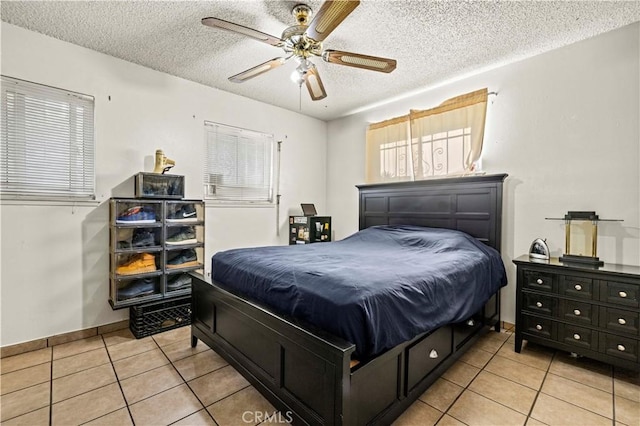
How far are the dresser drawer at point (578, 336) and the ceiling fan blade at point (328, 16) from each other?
110 inches

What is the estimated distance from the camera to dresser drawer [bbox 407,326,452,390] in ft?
5.65

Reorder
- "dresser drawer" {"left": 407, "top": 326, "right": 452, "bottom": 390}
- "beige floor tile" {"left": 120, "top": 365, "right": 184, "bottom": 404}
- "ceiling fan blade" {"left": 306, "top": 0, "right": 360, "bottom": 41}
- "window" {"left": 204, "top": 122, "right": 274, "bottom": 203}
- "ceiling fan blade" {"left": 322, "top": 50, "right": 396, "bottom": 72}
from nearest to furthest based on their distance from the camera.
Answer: "ceiling fan blade" {"left": 306, "top": 0, "right": 360, "bottom": 41}, "dresser drawer" {"left": 407, "top": 326, "right": 452, "bottom": 390}, "beige floor tile" {"left": 120, "top": 365, "right": 184, "bottom": 404}, "ceiling fan blade" {"left": 322, "top": 50, "right": 396, "bottom": 72}, "window" {"left": 204, "top": 122, "right": 274, "bottom": 203}

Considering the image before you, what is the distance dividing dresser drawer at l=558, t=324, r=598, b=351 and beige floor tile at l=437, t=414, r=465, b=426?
131 cm

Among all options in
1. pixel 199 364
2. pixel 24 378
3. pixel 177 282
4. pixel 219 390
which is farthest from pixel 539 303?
pixel 24 378

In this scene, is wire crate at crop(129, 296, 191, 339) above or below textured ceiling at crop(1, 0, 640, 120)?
below

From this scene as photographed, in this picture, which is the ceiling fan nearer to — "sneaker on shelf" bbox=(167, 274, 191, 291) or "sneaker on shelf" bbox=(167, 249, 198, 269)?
"sneaker on shelf" bbox=(167, 249, 198, 269)

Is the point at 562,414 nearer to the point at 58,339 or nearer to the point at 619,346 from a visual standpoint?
the point at 619,346

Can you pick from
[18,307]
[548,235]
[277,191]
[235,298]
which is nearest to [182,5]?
[235,298]

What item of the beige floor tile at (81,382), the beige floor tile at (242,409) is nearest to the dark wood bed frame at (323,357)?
the beige floor tile at (242,409)

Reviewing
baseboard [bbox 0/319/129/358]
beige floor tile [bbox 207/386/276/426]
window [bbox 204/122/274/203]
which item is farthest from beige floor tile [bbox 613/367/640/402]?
baseboard [bbox 0/319/129/358]

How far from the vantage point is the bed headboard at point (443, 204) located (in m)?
3.06

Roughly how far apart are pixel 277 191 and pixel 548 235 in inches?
129

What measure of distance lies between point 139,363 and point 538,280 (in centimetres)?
335

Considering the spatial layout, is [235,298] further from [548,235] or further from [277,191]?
[548,235]
